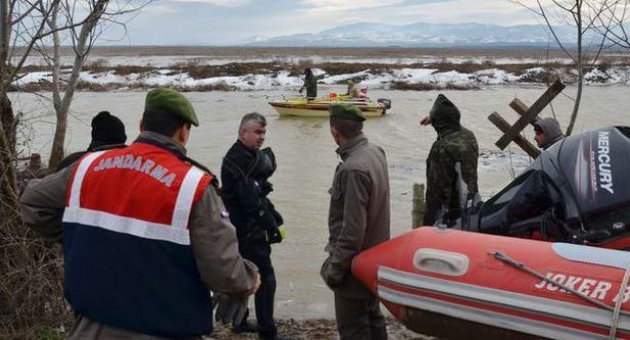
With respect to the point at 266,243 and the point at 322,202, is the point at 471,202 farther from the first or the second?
the point at 322,202

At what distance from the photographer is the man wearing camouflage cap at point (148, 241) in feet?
7.45

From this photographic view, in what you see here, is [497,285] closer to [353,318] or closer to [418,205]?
[353,318]

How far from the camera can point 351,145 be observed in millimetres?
3848

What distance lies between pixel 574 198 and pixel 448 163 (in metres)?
1.23

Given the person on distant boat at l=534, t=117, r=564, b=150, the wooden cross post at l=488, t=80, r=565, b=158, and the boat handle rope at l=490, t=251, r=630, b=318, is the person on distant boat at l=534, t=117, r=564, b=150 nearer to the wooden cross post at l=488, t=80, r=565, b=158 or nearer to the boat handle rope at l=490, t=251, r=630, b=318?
the wooden cross post at l=488, t=80, r=565, b=158

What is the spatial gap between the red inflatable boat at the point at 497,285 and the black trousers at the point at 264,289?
921 mm

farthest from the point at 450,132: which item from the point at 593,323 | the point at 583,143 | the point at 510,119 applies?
the point at 510,119

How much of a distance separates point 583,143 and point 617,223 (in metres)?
0.58

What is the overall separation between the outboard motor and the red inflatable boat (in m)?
0.31

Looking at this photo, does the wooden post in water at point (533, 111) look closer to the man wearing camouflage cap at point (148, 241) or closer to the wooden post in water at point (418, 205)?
the wooden post in water at point (418, 205)

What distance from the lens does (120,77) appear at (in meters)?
39.8

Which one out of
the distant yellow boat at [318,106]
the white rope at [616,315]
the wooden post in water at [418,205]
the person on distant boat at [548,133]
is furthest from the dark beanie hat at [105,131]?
the distant yellow boat at [318,106]

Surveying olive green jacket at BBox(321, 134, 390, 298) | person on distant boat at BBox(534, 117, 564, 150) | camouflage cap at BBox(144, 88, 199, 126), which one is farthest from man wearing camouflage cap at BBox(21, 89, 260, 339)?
person on distant boat at BBox(534, 117, 564, 150)

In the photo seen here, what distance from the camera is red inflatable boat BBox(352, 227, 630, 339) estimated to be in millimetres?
3078
